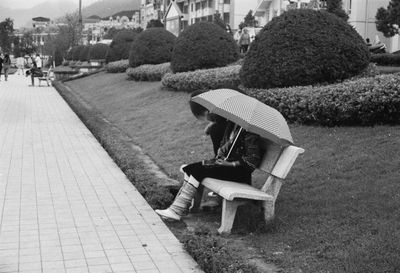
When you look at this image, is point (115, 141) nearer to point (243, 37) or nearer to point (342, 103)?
point (342, 103)

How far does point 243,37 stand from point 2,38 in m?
69.8

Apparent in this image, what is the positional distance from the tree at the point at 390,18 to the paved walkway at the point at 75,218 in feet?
74.5

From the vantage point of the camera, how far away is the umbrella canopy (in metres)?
5.16

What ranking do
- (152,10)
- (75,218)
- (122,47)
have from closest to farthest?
(75,218) < (122,47) < (152,10)

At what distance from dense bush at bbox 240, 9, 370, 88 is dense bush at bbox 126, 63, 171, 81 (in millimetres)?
9527

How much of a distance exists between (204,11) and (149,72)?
155ft

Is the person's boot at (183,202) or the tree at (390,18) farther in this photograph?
the tree at (390,18)

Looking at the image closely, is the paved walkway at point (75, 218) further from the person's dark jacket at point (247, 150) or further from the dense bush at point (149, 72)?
the dense bush at point (149, 72)

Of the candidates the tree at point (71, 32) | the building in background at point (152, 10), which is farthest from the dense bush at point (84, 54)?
the building in background at point (152, 10)

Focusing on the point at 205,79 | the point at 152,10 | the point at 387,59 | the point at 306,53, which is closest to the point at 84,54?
the point at 387,59

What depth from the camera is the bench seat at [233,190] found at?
5.18 m

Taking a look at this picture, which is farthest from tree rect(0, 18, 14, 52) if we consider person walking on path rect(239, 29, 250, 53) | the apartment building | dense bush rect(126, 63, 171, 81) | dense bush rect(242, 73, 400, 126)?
dense bush rect(242, 73, 400, 126)

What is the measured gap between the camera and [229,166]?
5.67 meters

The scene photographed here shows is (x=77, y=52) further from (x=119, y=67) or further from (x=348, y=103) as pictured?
(x=348, y=103)
